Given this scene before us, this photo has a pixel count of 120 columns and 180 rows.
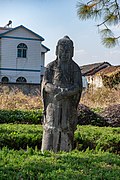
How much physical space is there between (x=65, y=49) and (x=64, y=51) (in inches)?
1.6

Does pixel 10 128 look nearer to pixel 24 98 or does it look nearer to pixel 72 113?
pixel 72 113

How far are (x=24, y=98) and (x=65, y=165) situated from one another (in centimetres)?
1168

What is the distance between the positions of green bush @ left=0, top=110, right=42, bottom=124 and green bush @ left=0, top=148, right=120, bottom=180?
262 inches

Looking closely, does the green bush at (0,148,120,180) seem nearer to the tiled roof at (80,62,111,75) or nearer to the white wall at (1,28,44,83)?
the white wall at (1,28,44,83)

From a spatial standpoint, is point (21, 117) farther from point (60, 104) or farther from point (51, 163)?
point (51, 163)

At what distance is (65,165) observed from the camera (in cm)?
459

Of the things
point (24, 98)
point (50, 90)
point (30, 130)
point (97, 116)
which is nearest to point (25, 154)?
point (50, 90)

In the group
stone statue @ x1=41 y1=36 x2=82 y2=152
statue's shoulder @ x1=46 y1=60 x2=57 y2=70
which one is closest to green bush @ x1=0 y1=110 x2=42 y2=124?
stone statue @ x1=41 y1=36 x2=82 y2=152

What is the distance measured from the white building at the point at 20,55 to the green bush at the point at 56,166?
28051mm

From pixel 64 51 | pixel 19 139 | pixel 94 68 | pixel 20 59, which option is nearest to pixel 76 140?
pixel 19 139

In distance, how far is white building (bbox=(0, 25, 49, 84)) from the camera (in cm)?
3297

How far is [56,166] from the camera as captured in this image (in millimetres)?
4516

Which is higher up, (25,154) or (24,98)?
(24,98)

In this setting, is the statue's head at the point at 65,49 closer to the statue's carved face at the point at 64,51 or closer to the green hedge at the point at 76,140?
the statue's carved face at the point at 64,51
